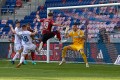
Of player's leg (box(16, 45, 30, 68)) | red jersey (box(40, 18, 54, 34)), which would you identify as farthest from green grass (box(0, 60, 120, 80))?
red jersey (box(40, 18, 54, 34))

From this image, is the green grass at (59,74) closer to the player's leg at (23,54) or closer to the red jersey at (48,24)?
the player's leg at (23,54)

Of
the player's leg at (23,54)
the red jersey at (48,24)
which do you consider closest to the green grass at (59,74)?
the player's leg at (23,54)

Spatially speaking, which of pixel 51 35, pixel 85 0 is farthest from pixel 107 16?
pixel 85 0

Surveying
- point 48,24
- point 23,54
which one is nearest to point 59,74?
point 23,54

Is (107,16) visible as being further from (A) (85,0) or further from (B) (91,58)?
(A) (85,0)

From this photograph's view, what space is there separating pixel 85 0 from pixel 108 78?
792 inches

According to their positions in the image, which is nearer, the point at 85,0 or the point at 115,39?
the point at 115,39

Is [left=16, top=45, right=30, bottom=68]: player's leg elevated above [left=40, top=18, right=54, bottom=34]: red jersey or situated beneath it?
situated beneath

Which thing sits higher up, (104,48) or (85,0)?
(85,0)

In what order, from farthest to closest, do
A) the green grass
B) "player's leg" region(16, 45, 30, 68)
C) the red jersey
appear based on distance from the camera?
the red jersey < "player's leg" region(16, 45, 30, 68) < the green grass

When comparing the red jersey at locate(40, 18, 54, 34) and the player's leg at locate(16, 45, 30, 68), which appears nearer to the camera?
the player's leg at locate(16, 45, 30, 68)

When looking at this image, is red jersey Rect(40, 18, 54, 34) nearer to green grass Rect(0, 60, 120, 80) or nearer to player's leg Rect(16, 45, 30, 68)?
player's leg Rect(16, 45, 30, 68)

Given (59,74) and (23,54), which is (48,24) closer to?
(23,54)

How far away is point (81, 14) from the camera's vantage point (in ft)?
86.4
